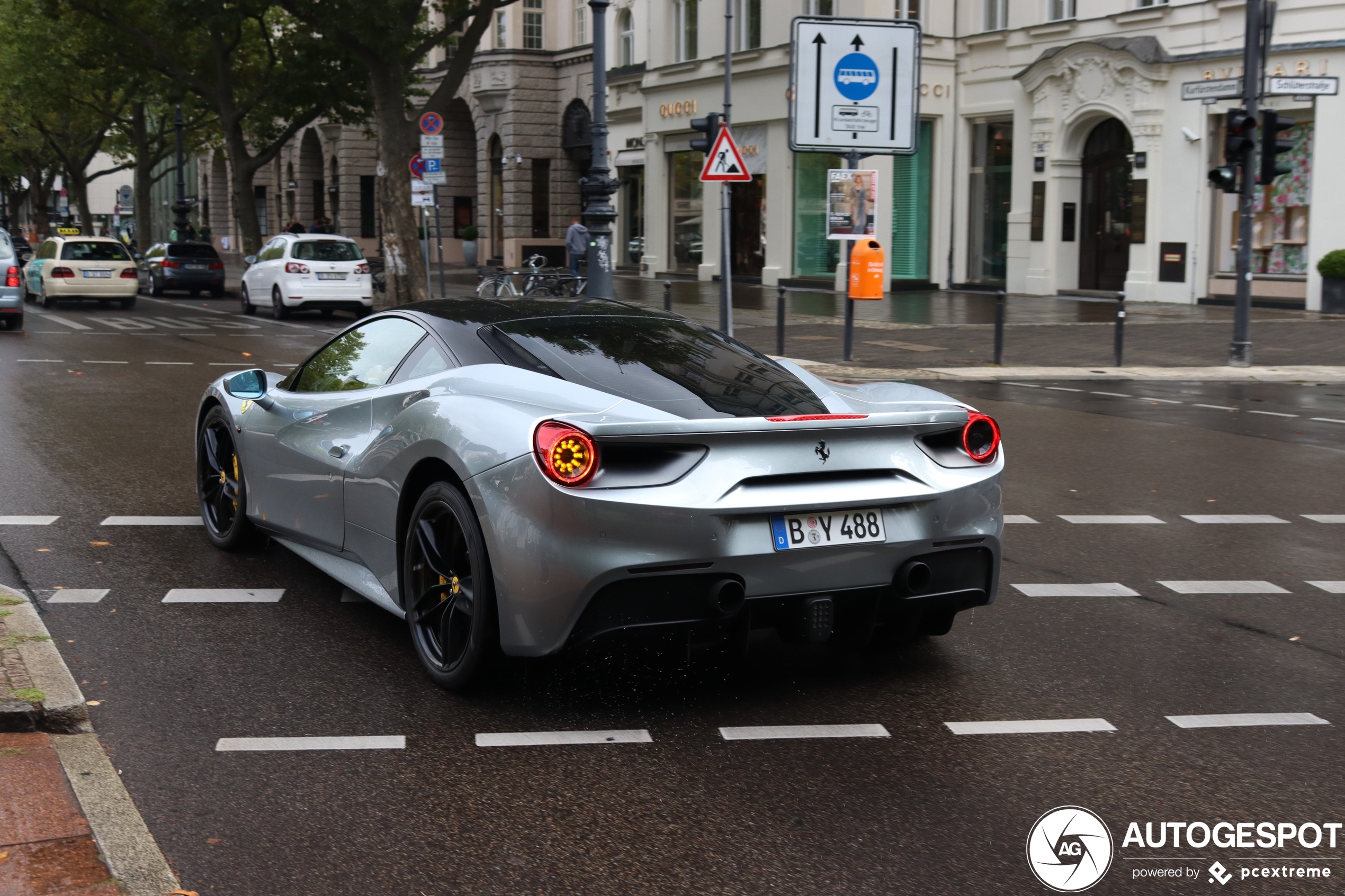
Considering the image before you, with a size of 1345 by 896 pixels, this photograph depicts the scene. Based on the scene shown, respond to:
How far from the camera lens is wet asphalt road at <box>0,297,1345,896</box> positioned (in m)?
3.68

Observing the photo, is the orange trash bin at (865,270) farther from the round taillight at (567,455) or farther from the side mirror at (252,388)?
the round taillight at (567,455)

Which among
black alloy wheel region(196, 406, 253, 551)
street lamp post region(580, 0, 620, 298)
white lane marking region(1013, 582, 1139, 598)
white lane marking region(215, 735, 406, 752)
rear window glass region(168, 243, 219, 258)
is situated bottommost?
white lane marking region(1013, 582, 1139, 598)

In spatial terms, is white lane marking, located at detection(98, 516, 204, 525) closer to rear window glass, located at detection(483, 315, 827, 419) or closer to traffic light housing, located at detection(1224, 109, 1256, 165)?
rear window glass, located at detection(483, 315, 827, 419)

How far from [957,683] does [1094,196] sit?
28.2 metres

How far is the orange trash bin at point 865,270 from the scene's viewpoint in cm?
1884

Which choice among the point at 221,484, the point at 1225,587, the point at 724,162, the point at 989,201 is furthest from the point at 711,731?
the point at 989,201

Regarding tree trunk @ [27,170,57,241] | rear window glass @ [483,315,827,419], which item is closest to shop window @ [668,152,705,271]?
rear window glass @ [483,315,827,419]

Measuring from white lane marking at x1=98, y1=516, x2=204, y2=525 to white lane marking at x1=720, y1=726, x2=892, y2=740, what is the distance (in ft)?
13.3

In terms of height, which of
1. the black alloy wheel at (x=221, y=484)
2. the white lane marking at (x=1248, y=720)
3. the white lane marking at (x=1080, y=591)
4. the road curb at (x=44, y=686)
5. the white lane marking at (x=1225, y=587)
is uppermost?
the black alloy wheel at (x=221, y=484)

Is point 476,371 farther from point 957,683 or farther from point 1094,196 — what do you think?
point 1094,196

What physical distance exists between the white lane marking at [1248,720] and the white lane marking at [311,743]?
2449 mm

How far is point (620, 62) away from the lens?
1791 inches

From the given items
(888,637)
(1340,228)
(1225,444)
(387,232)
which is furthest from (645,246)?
(888,637)

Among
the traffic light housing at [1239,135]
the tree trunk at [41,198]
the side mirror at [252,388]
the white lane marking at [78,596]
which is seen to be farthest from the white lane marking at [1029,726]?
the tree trunk at [41,198]
